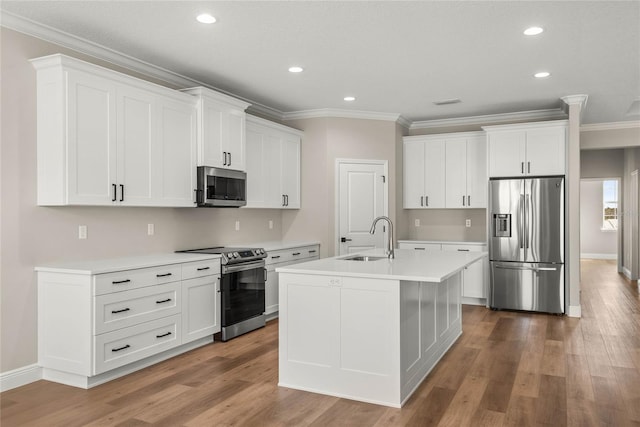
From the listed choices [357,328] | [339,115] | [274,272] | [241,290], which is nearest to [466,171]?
[339,115]

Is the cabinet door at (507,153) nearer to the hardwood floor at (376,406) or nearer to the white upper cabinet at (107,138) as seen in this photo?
the hardwood floor at (376,406)

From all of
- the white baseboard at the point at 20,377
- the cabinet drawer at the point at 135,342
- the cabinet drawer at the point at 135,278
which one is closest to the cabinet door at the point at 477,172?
the cabinet drawer at the point at 135,278

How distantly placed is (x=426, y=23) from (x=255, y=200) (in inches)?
119

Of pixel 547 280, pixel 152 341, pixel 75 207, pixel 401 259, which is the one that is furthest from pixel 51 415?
pixel 547 280

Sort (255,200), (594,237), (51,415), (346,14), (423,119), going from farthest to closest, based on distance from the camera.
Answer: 1. (594,237)
2. (423,119)
3. (255,200)
4. (346,14)
5. (51,415)

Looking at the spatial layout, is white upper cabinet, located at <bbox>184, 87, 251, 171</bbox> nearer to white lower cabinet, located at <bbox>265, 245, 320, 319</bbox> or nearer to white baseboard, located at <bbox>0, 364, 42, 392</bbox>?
white lower cabinet, located at <bbox>265, 245, 320, 319</bbox>

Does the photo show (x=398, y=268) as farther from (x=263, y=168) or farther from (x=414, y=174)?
(x=414, y=174)

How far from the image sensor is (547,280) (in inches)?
236

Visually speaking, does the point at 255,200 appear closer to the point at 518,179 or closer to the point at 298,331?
the point at 298,331

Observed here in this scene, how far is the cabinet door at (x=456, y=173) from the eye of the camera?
6.90 m

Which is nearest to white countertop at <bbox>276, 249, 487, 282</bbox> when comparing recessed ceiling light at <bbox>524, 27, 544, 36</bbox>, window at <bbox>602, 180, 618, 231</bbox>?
recessed ceiling light at <bbox>524, 27, 544, 36</bbox>

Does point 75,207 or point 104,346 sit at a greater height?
point 75,207

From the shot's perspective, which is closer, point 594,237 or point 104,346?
point 104,346

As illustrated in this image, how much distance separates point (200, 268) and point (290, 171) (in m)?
2.46
